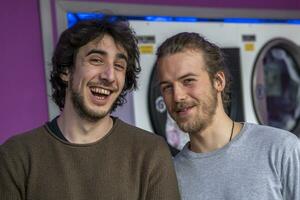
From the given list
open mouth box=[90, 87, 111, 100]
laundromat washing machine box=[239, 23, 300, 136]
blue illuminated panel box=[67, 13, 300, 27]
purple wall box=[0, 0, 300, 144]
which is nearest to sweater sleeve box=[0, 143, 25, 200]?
open mouth box=[90, 87, 111, 100]

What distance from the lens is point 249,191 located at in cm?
146

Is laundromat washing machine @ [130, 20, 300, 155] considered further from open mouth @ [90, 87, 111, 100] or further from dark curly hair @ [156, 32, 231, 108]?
open mouth @ [90, 87, 111, 100]

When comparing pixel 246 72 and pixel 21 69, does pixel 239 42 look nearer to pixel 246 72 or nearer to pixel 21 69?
pixel 246 72

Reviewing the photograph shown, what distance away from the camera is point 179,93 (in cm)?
154

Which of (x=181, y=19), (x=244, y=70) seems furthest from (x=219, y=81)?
(x=244, y=70)

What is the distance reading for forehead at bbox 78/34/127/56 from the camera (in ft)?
5.16

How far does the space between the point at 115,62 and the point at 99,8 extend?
0.96 m

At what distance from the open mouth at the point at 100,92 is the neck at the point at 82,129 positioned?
0.08 m

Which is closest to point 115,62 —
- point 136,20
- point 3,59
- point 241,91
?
point 3,59

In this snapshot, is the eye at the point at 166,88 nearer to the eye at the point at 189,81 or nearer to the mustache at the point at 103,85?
the eye at the point at 189,81

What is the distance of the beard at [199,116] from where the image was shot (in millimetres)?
1547

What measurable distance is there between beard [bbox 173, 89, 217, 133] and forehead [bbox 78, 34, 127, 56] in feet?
0.92

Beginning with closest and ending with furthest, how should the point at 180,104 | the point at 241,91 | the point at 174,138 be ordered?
1. the point at 180,104
2. the point at 174,138
3. the point at 241,91

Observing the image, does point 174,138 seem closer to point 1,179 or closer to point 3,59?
point 3,59
